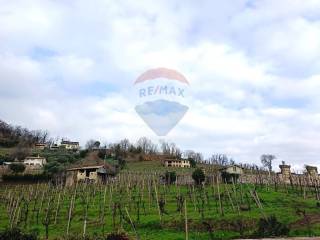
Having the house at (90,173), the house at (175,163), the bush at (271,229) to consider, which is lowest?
the bush at (271,229)

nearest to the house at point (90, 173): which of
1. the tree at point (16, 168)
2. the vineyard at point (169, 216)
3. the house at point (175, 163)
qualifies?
the tree at point (16, 168)

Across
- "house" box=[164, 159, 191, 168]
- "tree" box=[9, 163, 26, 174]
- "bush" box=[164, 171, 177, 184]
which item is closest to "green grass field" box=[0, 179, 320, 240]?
"bush" box=[164, 171, 177, 184]

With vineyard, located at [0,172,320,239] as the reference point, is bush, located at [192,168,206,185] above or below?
above

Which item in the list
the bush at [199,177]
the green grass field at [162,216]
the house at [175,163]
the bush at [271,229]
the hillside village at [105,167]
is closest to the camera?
the bush at [271,229]

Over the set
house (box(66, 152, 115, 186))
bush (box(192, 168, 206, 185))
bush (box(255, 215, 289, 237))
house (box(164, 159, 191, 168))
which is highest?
house (box(164, 159, 191, 168))

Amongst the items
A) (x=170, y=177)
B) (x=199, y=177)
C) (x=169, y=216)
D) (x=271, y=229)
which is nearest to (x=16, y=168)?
(x=170, y=177)

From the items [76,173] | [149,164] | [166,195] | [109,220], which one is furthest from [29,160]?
[109,220]

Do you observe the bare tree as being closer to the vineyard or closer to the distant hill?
the distant hill

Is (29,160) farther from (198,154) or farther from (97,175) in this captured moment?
(198,154)

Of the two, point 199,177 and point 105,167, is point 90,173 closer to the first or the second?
point 105,167

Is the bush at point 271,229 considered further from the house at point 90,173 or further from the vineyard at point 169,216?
the house at point 90,173

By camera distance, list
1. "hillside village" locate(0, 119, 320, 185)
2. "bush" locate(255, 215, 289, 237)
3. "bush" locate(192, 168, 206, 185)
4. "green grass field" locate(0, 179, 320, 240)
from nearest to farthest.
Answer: "bush" locate(255, 215, 289, 237) < "green grass field" locate(0, 179, 320, 240) < "bush" locate(192, 168, 206, 185) < "hillside village" locate(0, 119, 320, 185)

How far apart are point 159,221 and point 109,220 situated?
548 cm

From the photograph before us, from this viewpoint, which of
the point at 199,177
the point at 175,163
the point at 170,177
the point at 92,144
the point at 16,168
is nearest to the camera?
the point at 199,177
